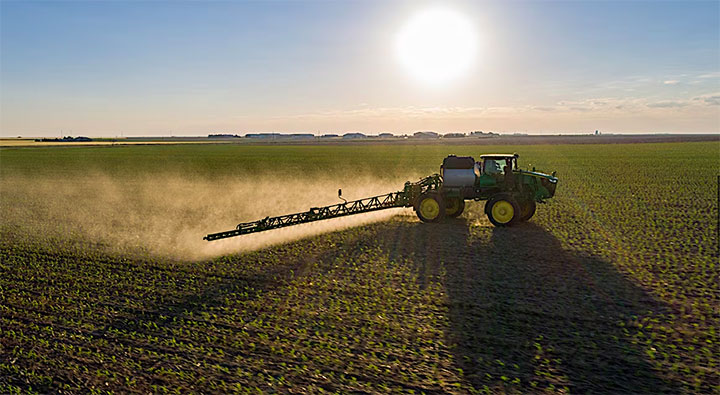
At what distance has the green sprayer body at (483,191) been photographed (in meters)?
17.3

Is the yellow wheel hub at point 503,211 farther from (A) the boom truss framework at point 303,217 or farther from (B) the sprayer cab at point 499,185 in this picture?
(A) the boom truss framework at point 303,217

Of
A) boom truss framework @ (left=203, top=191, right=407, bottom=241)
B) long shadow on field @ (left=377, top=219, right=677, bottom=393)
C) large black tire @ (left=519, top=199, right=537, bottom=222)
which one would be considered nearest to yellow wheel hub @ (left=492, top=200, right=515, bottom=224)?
large black tire @ (left=519, top=199, right=537, bottom=222)

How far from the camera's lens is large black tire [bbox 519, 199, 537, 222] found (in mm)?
17969

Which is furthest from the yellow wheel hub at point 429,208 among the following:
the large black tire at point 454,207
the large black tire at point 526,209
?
the large black tire at point 526,209

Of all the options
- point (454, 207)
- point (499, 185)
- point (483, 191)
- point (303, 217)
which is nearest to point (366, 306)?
point (303, 217)

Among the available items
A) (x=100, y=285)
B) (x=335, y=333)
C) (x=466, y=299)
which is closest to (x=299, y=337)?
(x=335, y=333)

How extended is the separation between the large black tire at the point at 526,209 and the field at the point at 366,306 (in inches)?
18.3

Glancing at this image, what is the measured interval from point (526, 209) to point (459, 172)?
306 centimetres

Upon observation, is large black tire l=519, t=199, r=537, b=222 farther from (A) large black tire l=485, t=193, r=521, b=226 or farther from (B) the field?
(A) large black tire l=485, t=193, r=521, b=226

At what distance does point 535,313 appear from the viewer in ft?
30.8

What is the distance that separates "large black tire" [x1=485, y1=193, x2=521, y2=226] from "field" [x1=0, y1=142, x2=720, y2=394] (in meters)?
0.45

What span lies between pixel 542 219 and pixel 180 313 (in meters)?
14.8

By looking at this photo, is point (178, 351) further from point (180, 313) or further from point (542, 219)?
point (542, 219)

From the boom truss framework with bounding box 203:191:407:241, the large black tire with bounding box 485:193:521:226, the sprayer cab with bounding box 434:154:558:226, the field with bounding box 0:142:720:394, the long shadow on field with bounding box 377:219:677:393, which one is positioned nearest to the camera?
the long shadow on field with bounding box 377:219:677:393
